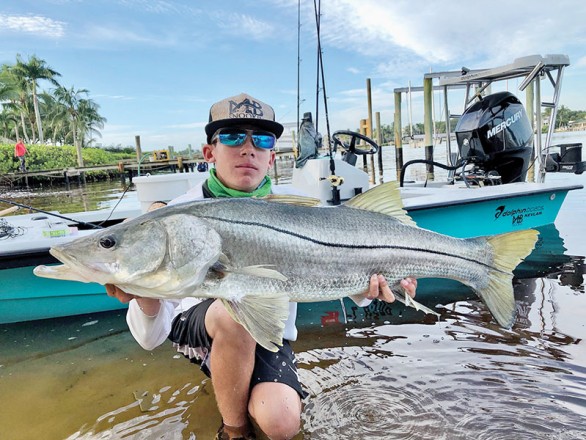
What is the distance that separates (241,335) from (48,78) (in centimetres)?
6194

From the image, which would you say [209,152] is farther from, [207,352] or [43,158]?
[43,158]

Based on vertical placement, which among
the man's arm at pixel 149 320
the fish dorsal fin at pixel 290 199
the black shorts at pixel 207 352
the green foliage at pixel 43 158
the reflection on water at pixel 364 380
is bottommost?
the reflection on water at pixel 364 380

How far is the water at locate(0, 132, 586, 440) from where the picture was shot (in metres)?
2.66

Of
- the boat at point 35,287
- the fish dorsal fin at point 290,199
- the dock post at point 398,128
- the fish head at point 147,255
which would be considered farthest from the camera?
the dock post at point 398,128

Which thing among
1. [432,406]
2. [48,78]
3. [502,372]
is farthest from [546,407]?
[48,78]

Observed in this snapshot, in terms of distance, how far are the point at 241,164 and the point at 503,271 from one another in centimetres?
160

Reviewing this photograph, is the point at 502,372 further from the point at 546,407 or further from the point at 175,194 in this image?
the point at 175,194

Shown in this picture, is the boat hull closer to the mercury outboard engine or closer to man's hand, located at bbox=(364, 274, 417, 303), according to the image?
man's hand, located at bbox=(364, 274, 417, 303)

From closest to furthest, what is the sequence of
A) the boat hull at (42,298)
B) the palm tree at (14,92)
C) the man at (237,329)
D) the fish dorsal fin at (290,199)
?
the fish dorsal fin at (290,199)
the man at (237,329)
the boat hull at (42,298)
the palm tree at (14,92)

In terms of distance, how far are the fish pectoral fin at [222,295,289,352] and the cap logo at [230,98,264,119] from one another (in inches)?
42.7

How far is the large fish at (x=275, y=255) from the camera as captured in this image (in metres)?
1.67

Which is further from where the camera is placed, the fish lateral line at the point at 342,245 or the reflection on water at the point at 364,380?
the reflection on water at the point at 364,380

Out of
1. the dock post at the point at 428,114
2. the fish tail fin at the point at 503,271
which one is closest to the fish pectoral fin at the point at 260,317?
the fish tail fin at the point at 503,271

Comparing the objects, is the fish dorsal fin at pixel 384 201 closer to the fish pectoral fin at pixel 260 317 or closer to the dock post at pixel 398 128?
the fish pectoral fin at pixel 260 317
